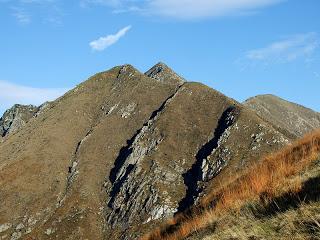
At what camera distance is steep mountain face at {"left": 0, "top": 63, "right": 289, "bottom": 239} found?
491ft

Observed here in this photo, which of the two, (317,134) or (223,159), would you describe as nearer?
(317,134)

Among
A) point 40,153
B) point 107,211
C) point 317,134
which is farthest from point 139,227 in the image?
point 317,134

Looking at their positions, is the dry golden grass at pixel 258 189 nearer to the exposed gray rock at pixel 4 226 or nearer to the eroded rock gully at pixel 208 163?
the eroded rock gully at pixel 208 163

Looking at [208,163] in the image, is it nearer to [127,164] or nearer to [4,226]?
[127,164]

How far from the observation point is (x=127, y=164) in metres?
171

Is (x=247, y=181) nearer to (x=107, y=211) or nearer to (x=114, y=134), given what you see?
(x=107, y=211)

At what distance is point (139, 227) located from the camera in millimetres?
143625

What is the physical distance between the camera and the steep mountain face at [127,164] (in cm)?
14975

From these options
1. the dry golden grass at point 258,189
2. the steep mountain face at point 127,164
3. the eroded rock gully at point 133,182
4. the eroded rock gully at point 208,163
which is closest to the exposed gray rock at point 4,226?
the steep mountain face at point 127,164

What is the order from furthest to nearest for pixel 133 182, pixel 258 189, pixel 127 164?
pixel 127 164 → pixel 133 182 → pixel 258 189

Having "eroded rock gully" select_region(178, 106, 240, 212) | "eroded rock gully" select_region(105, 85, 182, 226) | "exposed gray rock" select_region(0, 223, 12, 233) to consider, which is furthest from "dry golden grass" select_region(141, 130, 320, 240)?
"exposed gray rock" select_region(0, 223, 12, 233)

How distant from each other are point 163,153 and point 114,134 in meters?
28.7

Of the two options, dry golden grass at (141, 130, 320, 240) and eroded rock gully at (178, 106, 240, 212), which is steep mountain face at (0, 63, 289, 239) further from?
dry golden grass at (141, 130, 320, 240)

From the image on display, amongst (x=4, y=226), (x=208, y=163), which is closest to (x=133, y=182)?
(x=208, y=163)
